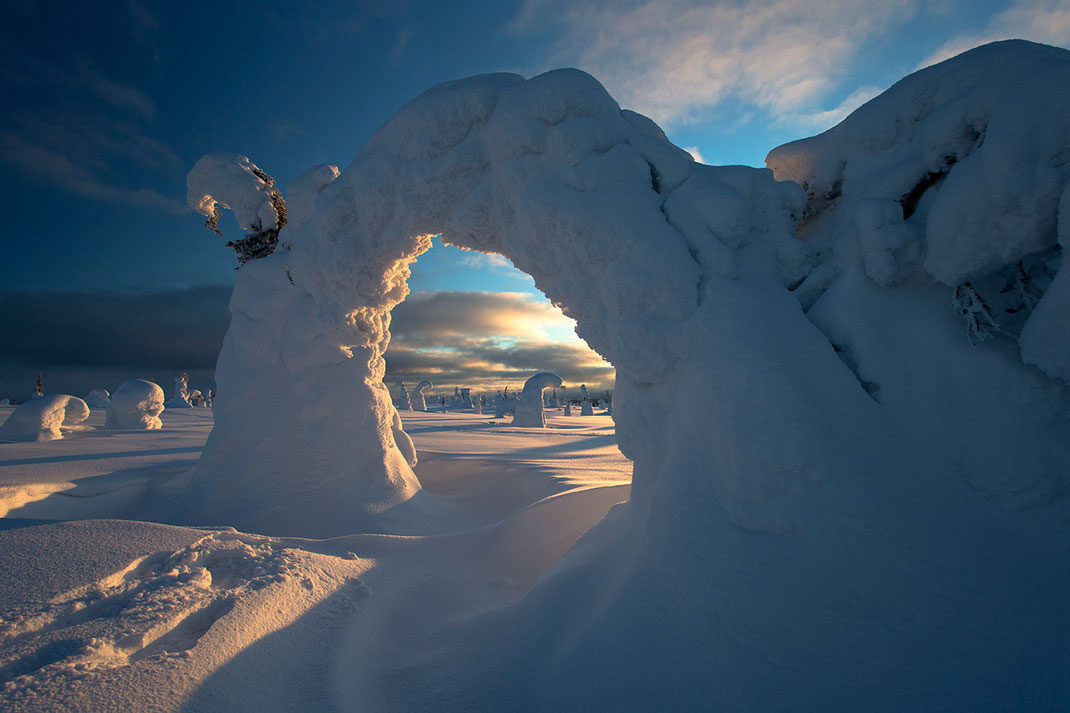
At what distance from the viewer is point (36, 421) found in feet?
34.8

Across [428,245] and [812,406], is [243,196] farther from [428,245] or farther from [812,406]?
[812,406]

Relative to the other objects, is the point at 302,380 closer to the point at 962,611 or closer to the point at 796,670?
the point at 796,670

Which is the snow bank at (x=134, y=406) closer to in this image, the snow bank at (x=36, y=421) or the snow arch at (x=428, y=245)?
the snow bank at (x=36, y=421)

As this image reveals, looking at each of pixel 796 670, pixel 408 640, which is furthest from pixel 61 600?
pixel 796 670

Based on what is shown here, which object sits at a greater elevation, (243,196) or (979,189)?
(243,196)

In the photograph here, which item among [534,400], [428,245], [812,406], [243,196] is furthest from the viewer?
[534,400]

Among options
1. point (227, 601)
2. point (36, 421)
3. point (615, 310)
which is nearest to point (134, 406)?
point (36, 421)

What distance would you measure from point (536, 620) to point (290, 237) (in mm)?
5917

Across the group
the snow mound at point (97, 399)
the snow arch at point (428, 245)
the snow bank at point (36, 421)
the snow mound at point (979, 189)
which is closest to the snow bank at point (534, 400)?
the snow arch at point (428, 245)

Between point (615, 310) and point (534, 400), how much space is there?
19.6 metres

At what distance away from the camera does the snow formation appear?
5.67ft

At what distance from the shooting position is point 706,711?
5.44 feet

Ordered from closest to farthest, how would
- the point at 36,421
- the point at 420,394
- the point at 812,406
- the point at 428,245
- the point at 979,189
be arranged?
1. the point at 979,189
2. the point at 812,406
3. the point at 428,245
4. the point at 36,421
5. the point at 420,394

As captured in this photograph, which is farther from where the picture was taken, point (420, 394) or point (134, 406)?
point (420, 394)
